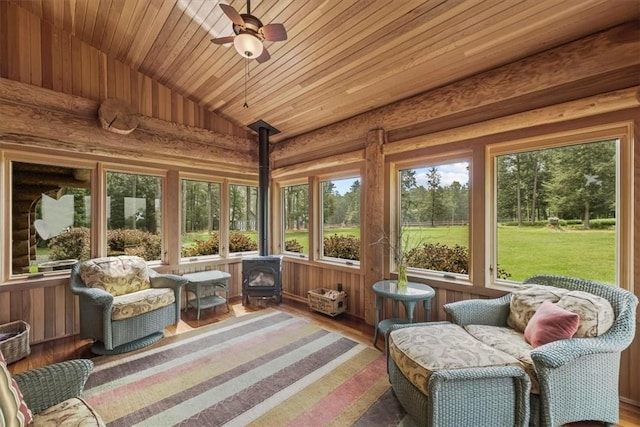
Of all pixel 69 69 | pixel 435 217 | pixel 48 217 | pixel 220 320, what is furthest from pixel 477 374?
pixel 69 69

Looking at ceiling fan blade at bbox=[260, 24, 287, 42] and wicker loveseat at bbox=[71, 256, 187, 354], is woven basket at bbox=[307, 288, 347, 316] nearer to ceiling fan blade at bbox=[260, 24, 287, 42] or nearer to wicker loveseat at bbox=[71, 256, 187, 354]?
wicker loveseat at bbox=[71, 256, 187, 354]

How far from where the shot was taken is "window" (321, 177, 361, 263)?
4137mm

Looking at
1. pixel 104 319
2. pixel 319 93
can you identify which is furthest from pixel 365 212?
pixel 104 319

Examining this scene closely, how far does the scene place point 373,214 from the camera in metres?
3.55

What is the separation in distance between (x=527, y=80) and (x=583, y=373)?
2.27 meters

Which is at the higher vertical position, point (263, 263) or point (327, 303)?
point (263, 263)

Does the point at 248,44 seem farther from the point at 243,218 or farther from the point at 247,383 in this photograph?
the point at 243,218

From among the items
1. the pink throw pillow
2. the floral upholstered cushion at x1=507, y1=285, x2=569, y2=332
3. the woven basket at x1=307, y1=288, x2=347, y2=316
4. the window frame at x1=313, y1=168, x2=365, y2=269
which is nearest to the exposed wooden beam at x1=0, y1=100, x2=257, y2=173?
the window frame at x1=313, y1=168, x2=365, y2=269

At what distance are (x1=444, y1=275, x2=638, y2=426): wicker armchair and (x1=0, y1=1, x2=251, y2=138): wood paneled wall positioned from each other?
497 centimetres

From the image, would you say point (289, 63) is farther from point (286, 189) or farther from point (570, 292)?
point (570, 292)

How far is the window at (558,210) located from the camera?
2.27m

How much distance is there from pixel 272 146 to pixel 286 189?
0.86 metres

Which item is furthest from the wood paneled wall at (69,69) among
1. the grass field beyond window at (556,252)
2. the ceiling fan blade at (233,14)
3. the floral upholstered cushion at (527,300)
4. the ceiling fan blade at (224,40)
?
the floral upholstered cushion at (527,300)

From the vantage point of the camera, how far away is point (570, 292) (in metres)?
2.07
